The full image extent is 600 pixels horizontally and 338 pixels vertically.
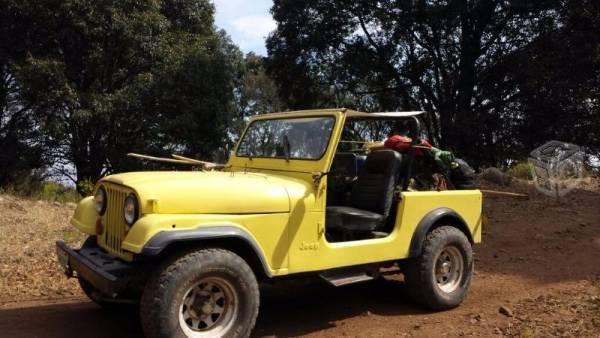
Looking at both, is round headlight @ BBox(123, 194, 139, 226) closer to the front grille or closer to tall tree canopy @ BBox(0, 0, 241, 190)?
the front grille

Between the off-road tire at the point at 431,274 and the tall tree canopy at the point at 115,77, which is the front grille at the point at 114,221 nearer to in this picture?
the off-road tire at the point at 431,274

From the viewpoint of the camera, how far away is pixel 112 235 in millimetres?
4191

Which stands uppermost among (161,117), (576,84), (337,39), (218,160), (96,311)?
(337,39)

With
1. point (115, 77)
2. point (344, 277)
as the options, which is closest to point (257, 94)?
point (115, 77)

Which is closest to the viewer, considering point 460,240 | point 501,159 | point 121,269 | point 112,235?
point 121,269

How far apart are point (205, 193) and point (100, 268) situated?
0.89 meters

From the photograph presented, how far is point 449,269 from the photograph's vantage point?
5422 millimetres

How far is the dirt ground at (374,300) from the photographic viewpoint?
178 inches

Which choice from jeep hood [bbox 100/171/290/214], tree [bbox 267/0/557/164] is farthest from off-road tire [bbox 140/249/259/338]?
tree [bbox 267/0/557/164]

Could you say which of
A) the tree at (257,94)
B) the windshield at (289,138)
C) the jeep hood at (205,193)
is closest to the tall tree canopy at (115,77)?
the tree at (257,94)

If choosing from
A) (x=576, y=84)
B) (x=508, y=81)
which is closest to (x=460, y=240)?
(x=576, y=84)

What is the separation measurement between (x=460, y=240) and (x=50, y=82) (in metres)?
11.9

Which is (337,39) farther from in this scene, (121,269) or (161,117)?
(121,269)

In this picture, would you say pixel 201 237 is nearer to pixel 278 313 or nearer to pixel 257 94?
pixel 278 313
